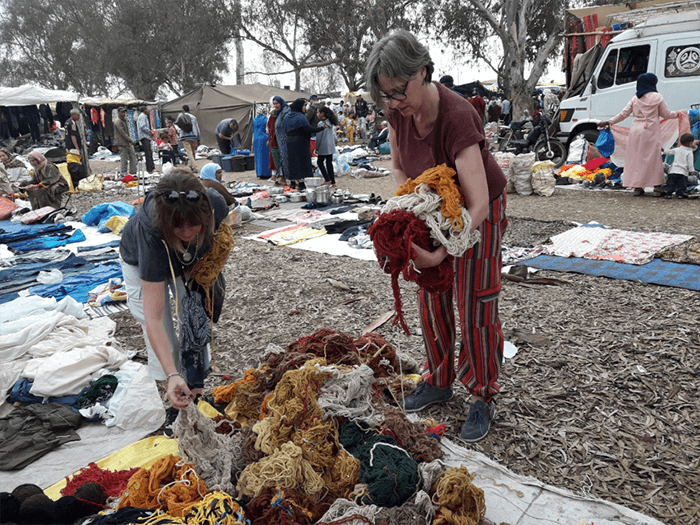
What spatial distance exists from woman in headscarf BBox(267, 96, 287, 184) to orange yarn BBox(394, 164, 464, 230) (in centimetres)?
940

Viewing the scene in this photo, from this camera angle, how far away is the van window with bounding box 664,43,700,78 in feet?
28.9

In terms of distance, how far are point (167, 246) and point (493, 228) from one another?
1.47m

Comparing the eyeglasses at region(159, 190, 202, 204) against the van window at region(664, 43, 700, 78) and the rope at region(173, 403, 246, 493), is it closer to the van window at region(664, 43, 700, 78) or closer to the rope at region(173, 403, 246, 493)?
the rope at region(173, 403, 246, 493)

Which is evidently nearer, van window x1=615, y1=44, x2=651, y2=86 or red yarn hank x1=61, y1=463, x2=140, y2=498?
red yarn hank x1=61, y1=463, x2=140, y2=498

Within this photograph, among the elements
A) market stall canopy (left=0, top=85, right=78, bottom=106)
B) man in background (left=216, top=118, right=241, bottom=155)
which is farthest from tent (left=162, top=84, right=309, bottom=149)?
market stall canopy (left=0, top=85, right=78, bottom=106)

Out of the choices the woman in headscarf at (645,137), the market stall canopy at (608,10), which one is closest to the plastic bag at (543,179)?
the woman in headscarf at (645,137)

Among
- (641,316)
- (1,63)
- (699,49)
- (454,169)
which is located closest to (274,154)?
(699,49)

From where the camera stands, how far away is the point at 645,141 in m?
8.15

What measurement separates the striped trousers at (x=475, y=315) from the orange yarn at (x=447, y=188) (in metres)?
0.31

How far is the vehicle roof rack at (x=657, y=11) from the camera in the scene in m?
9.45

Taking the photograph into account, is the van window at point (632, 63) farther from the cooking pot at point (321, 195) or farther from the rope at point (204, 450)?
the rope at point (204, 450)

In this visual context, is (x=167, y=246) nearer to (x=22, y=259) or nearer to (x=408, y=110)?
(x=408, y=110)

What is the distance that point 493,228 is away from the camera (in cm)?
232

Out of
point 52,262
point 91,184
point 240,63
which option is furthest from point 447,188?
point 240,63
